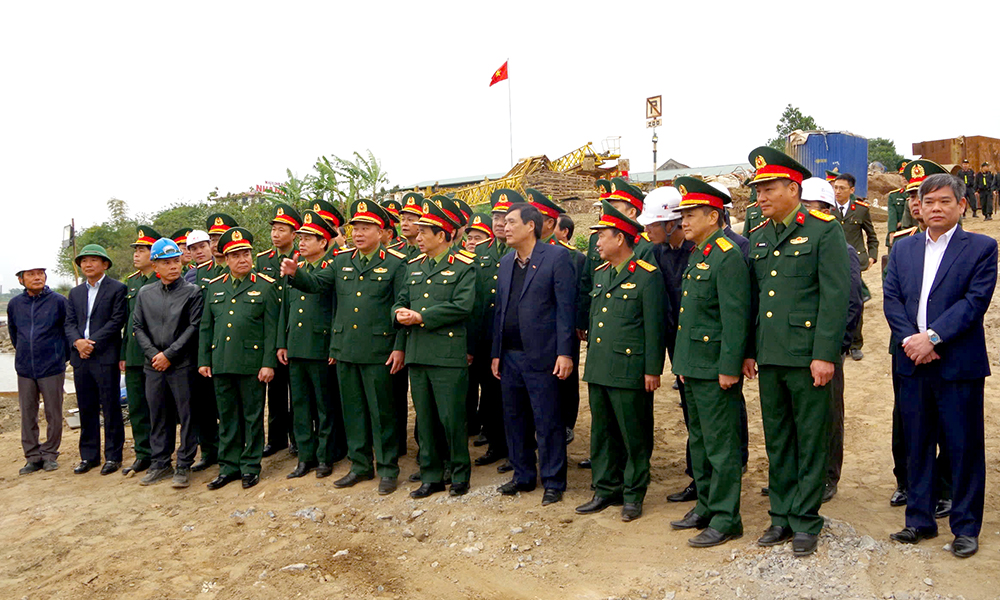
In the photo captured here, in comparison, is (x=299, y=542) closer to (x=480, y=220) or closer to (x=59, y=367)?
(x=480, y=220)

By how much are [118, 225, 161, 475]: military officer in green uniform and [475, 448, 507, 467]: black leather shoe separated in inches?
127

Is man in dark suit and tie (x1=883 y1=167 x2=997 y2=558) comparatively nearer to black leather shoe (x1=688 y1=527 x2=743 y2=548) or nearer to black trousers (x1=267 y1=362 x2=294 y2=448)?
black leather shoe (x1=688 y1=527 x2=743 y2=548)

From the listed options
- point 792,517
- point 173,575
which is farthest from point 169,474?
point 792,517

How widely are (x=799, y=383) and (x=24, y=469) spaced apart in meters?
7.27

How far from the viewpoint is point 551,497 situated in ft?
17.5

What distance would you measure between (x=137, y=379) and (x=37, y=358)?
1156 millimetres

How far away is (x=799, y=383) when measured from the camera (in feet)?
13.5

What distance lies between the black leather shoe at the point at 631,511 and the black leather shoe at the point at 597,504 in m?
0.20

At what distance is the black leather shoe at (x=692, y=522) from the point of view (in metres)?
4.63

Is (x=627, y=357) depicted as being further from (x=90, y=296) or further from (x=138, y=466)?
(x=90, y=296)

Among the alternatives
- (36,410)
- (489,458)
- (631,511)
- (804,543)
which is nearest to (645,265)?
(631,511)

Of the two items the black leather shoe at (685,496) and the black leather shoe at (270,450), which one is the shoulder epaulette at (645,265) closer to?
Result: the black leather shoe at (685,496)

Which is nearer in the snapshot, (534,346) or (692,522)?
(692,522)

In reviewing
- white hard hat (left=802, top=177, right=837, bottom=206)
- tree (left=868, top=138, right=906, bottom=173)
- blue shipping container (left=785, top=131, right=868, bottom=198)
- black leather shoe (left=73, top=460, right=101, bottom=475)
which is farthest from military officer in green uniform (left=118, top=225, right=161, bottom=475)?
tree (left=868, top=138, right=906, bottom=173)
